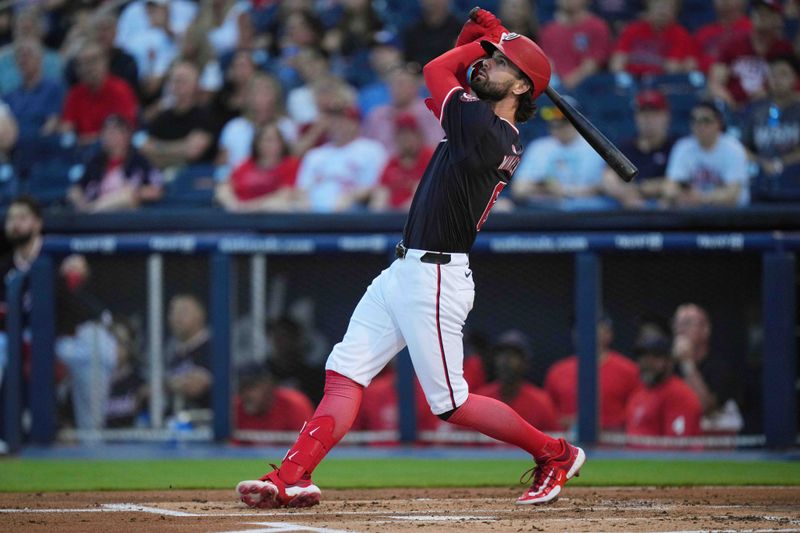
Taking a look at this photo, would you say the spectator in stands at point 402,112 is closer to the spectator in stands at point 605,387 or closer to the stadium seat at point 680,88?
the stadium seat at point 680,88

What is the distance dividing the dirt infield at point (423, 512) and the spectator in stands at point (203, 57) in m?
4.93

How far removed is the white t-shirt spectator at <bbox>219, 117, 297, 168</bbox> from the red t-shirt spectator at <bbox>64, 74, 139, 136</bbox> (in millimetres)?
900

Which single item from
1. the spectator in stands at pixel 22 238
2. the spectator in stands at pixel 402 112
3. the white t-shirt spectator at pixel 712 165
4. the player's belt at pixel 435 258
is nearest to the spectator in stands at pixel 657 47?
the white t-shirt spectator at pixel 712 165

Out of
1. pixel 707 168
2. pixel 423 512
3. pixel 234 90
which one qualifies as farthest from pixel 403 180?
pixel 423 512

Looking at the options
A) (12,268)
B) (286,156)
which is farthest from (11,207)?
(286,156)

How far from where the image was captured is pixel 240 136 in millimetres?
9086

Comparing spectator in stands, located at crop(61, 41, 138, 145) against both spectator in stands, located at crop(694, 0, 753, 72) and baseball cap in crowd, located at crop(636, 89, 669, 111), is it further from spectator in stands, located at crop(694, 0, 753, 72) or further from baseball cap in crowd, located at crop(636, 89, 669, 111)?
spectator in stands, located at crop(694, 0, 753, 72)

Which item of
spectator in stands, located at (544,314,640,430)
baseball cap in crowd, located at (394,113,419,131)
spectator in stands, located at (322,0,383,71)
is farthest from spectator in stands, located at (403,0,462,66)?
spectator in stands, located at (544,314,640,430)

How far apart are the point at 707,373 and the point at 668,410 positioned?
0.34 meters

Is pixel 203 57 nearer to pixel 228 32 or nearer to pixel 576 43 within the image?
pixel 228 32

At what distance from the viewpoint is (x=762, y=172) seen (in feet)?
25.0

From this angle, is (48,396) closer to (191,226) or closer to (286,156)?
(191,226)

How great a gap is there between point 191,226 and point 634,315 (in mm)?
3066

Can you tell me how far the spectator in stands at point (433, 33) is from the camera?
9.32 metres
